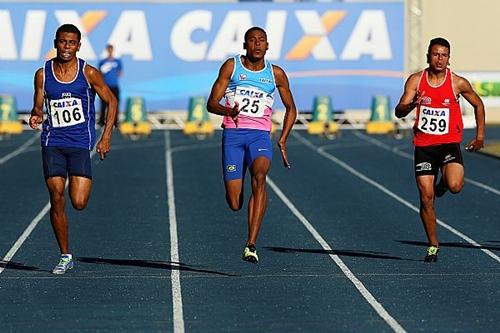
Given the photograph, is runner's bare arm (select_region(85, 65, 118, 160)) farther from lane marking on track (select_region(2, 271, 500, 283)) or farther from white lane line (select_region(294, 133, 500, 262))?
white lane line (select_region(294, 133, 500, 262))

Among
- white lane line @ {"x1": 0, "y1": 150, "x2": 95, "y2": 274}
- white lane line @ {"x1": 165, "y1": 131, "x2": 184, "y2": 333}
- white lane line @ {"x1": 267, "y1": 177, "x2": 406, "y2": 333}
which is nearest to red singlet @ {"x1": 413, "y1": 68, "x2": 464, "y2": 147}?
white lane line @ {"x1": 267, "y1": 177, "x2": 406, "y2": 333}

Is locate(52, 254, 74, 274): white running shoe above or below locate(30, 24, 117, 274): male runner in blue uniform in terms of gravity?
below

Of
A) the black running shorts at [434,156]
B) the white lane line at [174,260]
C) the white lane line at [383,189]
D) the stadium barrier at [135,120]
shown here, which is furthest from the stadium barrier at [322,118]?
the black running shorts at [434,156]

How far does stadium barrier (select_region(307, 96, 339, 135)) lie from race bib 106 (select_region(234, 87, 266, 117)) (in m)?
24.9

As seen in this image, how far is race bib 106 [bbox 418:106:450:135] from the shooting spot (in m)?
12.8

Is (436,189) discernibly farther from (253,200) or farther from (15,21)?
(15,21)

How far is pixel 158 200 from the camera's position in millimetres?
19594

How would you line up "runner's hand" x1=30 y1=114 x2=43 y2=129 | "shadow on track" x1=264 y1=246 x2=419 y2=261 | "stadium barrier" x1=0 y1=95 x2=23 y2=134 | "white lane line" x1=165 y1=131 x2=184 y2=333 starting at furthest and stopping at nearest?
"stadium barrier" x1=0 y1=95 x2=23 y2=134 < "shadow on track" x1=264 y1=246 x2=419 y2=261 < "runner's hand" x1=30 y1=114 x2=43 y2=129 < "white lane line" x1=165 y1=131 x2=184 y2=333

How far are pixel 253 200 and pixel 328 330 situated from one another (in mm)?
3566

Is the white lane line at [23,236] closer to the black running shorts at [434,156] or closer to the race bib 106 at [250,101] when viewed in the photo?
the race bib 106 at [250,101]

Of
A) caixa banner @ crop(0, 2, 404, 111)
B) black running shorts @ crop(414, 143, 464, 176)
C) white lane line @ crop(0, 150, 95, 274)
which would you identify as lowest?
caixa banner @ crop(0, 2, 404, 111)

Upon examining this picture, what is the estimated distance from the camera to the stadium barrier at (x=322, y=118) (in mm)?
37500

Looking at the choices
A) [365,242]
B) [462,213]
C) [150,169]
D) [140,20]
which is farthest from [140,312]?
[140,20]

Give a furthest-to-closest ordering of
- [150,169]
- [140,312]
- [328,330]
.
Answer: [150,169], [140,312], [328,330]
